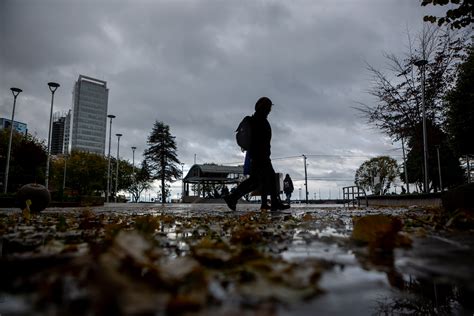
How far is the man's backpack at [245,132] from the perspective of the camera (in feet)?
21.2

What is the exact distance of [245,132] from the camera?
650cm

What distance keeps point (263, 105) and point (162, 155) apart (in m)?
52.4

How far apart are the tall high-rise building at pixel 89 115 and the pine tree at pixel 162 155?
327ft

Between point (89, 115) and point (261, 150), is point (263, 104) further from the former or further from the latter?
point (89, 115)

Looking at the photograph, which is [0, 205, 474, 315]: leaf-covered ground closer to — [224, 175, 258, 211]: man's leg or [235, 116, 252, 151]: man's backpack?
[235, 116, 252, 151]: man's backpack

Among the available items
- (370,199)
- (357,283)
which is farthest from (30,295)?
(370,199)

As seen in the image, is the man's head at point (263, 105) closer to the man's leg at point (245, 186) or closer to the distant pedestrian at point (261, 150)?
the distant pedestrian at point (261, 150)

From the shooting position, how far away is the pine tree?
56781 mm

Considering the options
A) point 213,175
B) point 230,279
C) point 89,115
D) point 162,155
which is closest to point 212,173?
point 213,175

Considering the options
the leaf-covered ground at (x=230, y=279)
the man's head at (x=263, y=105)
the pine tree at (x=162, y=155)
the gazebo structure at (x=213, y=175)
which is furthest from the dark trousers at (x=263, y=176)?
the pine tree at (x=162, y=155)

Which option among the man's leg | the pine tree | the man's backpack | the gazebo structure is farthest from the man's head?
the pine tree

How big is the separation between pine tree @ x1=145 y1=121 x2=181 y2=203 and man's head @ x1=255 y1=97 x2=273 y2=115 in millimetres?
51426

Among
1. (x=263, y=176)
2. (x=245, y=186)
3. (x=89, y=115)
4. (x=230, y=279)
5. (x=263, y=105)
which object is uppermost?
(x=89, y=115)

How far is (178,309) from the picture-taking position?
2.06 ft
